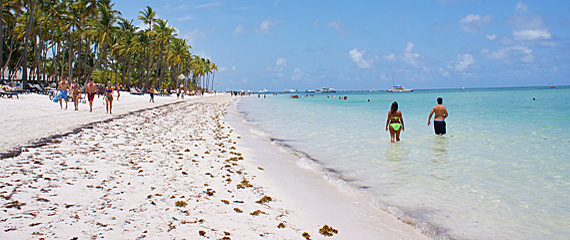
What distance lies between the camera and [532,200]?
5617 mm

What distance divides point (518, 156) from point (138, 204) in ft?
31.2

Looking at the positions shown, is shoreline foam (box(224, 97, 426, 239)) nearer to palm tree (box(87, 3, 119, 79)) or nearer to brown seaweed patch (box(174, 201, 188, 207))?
brown seaweed patch (box(174, 201, 188, 207))

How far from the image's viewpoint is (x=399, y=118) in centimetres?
1238

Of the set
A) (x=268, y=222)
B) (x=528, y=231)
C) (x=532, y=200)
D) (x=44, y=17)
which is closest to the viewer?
(x=268, y=222)

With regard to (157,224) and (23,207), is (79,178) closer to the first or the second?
(23,207)

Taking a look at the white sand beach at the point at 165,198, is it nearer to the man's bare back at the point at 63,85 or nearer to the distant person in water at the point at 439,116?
the distant person in water at the point at 439,116

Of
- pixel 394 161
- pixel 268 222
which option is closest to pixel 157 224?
pixel 268 222

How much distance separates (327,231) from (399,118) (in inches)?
364

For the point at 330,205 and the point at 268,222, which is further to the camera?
the point at 330,205

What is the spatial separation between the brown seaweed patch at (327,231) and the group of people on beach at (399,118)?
7805 mm

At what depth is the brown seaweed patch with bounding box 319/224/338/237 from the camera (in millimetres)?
3864

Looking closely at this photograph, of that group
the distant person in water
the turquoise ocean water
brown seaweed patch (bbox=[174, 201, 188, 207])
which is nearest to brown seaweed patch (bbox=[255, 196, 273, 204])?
brown seaweed patch (bbox=[174, 201, 188, 207])

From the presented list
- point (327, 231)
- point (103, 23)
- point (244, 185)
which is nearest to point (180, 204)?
point (244, 185)

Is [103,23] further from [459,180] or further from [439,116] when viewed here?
[459,180]
